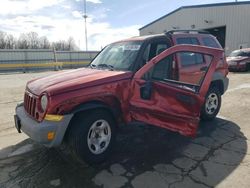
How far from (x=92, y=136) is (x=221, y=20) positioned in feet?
91.9

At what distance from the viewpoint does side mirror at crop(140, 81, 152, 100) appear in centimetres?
411

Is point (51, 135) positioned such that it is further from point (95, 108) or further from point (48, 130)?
point (95, 108)

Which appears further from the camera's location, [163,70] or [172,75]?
[172,75]

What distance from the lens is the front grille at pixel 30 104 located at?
3.91 meters

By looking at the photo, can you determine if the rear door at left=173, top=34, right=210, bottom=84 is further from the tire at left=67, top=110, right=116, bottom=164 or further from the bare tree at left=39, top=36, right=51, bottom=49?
the bare tree at left=39, top=36, right=51, bottom=49

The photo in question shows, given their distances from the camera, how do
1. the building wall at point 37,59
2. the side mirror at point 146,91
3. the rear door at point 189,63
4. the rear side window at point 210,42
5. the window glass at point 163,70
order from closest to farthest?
the side mirror at point 146,91
the window glass at point 163,70
the rear door at point 189,63
the rear side window at point 210,42
the building wall at point 37,59

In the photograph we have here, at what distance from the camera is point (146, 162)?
158 inches

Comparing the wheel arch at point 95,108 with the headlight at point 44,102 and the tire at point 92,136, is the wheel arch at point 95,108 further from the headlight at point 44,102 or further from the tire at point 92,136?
the headlight at point 44,102

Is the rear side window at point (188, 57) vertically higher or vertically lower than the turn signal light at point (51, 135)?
higher

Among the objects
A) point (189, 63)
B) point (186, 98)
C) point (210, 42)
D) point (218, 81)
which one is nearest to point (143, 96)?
point (186, 98)

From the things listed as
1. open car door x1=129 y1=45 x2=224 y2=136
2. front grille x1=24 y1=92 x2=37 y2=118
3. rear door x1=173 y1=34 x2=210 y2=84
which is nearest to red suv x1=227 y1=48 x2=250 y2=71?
rear door x1=173 y1=34 x2=210 y2=84

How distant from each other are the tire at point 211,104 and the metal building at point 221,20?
2324cm

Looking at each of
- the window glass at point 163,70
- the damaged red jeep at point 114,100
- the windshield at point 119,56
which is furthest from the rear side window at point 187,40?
the windshield at point 119,56

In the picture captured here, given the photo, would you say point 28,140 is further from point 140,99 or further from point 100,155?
point 140,99
